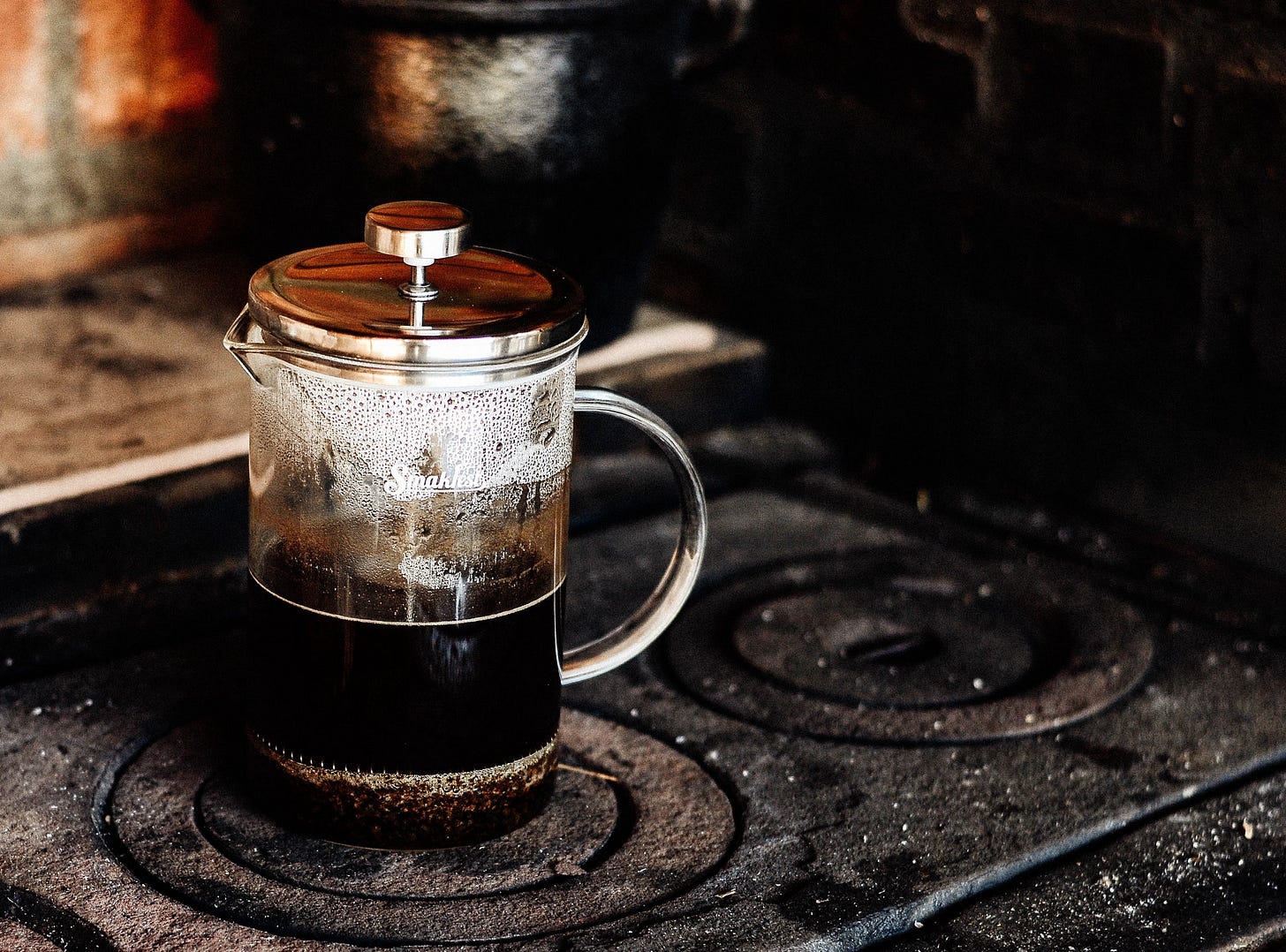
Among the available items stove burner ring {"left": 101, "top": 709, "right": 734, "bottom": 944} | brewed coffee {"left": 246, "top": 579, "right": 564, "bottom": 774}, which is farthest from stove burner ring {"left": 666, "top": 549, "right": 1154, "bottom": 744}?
brewed coffee {"left": 246, "top": 579, "right": 564, "bottom": 774}

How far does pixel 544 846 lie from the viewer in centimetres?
96

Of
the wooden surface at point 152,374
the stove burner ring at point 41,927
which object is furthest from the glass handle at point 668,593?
the wooden surface at point 152,374

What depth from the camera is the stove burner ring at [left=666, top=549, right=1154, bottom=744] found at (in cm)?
115

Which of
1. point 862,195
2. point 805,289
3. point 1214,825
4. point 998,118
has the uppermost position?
point 998,118

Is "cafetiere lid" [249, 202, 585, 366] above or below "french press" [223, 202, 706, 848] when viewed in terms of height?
above

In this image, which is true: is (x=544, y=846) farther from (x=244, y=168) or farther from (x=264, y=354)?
(x=244, y=168)

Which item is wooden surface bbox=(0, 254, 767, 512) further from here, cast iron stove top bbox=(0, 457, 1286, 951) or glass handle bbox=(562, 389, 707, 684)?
glass handle bbox=(562, 389, 707, 684)

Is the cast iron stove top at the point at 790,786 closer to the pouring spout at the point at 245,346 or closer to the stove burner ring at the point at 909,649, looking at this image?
the stove burner ring at the point at 909,649

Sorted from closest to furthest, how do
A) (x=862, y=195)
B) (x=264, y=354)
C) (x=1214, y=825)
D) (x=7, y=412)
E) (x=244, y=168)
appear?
(x=264, y=354), (x=1214, y=825), (x=7, y=412), (x=244, y=168), (x=862, y=195)

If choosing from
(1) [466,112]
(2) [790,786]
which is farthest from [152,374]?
(2) [790,786]

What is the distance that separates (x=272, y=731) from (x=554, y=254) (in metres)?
0.61

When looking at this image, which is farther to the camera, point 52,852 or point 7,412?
point 7,412

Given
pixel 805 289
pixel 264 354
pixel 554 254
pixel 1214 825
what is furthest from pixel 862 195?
pixel 264 354

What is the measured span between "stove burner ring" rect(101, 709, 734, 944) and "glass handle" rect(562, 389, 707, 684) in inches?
3.4
